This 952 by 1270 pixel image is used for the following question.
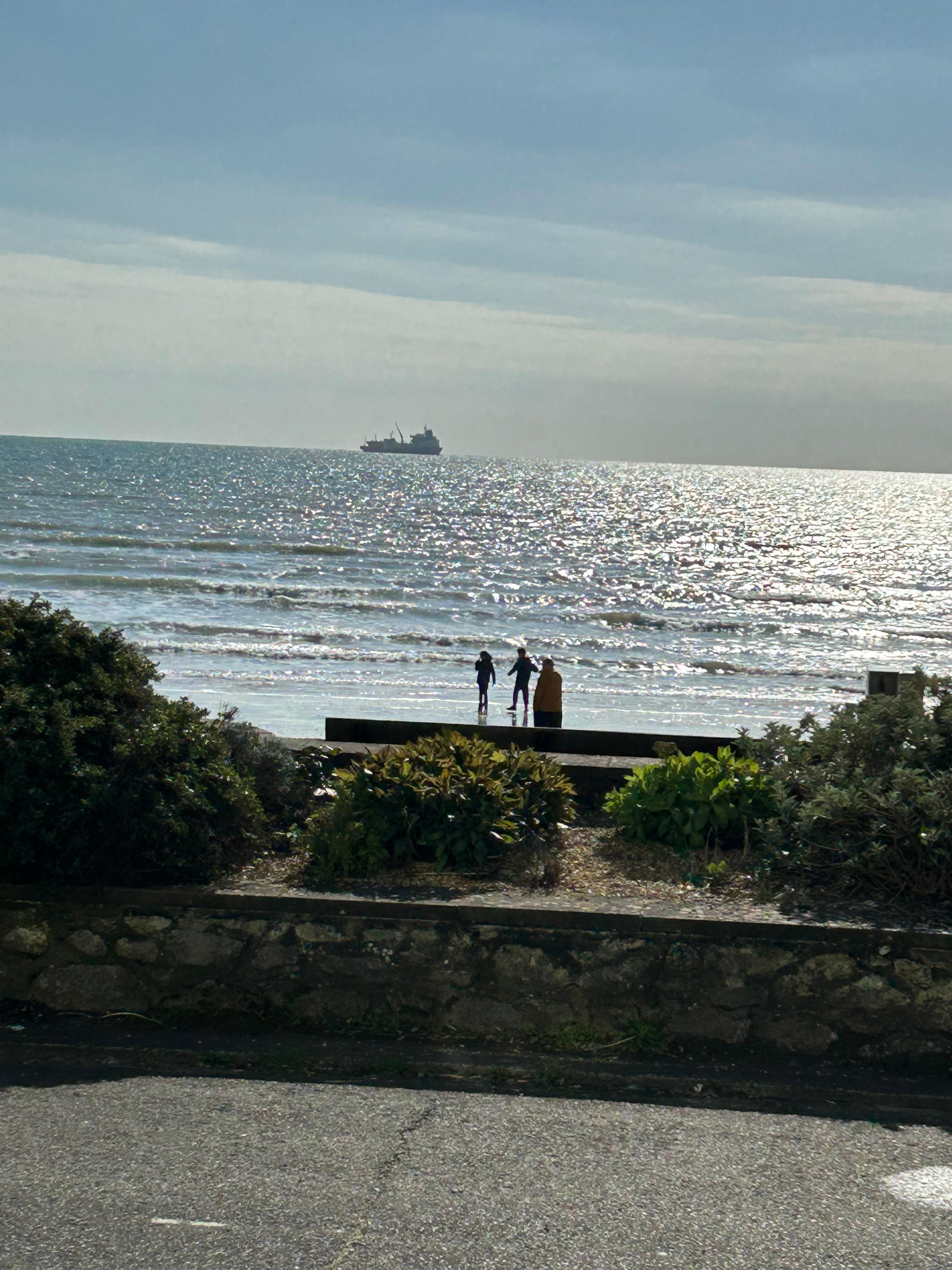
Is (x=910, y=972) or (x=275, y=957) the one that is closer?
(x=910, y=972)

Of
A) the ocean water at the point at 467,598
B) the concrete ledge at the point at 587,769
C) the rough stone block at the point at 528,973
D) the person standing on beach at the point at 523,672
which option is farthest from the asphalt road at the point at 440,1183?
the person standing on beach at the point at 523,672

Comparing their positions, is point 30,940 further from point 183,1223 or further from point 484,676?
point 484,676

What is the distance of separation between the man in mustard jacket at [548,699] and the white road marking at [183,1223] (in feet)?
43.9

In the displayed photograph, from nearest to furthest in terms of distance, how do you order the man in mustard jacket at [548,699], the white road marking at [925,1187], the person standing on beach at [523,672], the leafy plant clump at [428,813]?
the white road marking at [925,1187], the leafy plant clump at [428,813], the man in mustard jacket at [548,699], the person standing on beach at [523,672]

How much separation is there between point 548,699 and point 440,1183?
43.4ft

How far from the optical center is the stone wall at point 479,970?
4.85 meters

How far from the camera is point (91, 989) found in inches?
206

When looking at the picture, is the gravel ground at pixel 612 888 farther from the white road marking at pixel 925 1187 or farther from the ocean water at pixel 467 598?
the ocean water at pixel 467 598

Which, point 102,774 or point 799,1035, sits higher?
point 102,774

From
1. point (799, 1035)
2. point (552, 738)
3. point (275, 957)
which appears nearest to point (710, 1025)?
point (799, 1035)

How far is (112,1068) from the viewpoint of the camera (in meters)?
4.72

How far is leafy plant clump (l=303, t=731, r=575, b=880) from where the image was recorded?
5781mm

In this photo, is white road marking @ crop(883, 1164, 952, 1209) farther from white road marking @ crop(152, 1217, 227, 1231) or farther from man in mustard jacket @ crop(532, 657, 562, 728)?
man in mustard jacket @ crop(532, 657, 562, 728)

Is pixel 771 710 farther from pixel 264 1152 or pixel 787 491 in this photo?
pixel 787 491
